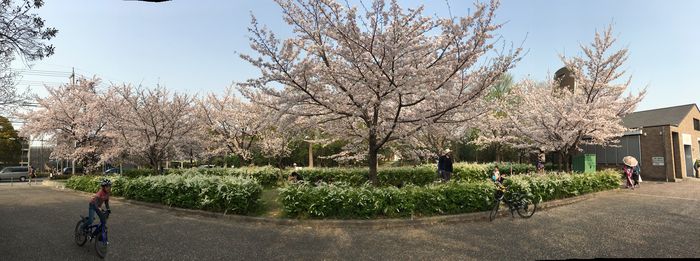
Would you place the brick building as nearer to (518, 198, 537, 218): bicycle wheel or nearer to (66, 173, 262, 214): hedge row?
(518, 198, 537, 218): bicycle wheel

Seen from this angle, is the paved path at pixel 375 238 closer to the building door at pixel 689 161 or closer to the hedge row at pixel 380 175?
the hedge row at pixel 380 175

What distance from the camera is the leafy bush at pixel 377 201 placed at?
8.98 meters

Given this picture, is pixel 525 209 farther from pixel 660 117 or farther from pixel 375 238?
pixel 660 117

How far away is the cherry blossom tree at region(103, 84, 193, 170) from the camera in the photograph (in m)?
16.2

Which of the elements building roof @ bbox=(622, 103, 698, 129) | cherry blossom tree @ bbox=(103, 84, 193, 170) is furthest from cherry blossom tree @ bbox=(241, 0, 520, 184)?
building roof @ bbox=(622, 103, 698, 129)

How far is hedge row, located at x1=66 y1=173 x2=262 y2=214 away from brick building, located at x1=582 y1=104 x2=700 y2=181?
943 inches

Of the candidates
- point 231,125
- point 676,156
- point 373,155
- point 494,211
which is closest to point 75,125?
point 231,125

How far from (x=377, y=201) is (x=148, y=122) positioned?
1270 centimetres

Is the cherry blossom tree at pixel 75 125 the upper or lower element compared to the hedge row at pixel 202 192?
upper

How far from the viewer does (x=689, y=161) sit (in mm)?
24750

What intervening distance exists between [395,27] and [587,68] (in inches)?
548

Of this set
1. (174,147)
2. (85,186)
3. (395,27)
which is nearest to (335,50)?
(395,27)

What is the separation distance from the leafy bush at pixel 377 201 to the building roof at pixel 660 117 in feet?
70.1

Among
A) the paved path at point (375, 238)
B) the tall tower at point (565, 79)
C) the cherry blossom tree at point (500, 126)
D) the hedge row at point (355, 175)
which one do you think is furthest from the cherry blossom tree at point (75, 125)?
the tall tower at point (565, 79)
